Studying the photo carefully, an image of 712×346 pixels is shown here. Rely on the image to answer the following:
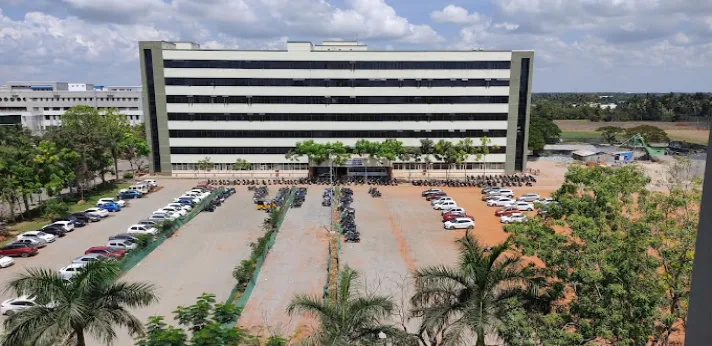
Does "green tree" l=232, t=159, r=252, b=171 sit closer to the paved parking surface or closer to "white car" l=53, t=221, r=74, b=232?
the paved parking surface

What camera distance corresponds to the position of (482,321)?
10.6m

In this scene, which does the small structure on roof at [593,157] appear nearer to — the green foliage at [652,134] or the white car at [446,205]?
the green foliage at [652,134]

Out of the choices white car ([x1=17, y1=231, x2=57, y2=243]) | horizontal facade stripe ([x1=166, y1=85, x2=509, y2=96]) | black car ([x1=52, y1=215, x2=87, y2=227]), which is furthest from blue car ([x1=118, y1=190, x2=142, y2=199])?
horizontal facade stripe ([x1=166, y1=85, x2=509, y2=96])

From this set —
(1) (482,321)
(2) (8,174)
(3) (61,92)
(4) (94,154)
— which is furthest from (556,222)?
(3) (61,92)

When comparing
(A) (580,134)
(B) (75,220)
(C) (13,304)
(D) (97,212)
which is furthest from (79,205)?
(A) (580,134)

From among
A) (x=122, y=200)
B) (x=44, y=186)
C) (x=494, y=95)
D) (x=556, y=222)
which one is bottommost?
(x=122, y=200)

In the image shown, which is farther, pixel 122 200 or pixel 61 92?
pixel 61 92

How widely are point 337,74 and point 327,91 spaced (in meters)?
2.09

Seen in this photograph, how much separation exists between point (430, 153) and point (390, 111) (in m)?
6.22

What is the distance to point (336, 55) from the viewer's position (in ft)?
161

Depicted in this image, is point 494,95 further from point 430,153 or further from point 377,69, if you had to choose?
point 377,69

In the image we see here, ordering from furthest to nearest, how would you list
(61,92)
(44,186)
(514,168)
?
(61,92)
(514,168)
(44,186)

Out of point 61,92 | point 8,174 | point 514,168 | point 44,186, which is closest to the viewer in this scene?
point 8,174

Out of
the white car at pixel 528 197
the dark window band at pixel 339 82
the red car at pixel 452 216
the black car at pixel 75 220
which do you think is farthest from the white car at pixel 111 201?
the white car at pixel 528 197
